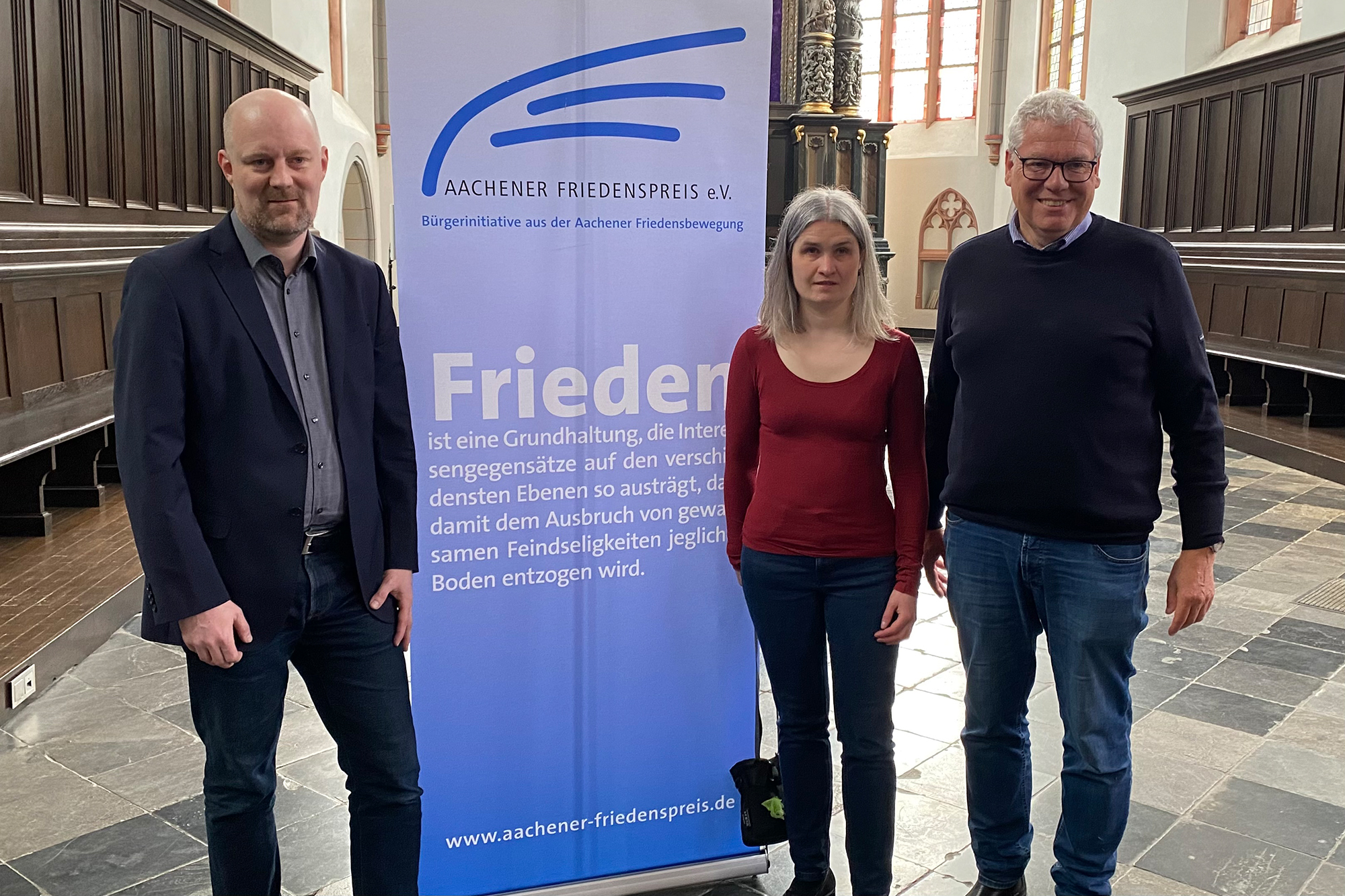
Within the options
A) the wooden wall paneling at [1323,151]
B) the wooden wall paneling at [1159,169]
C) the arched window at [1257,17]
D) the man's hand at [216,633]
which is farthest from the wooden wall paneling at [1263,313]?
the man's hand at [216,633]

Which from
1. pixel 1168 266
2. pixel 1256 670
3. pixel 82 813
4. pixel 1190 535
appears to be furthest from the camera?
pixel 1256 670

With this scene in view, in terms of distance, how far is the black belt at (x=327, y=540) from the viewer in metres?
1.76

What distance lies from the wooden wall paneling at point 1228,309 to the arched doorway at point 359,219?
10378 mm

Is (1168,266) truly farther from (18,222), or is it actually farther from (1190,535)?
(18,222)

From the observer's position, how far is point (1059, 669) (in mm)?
2111

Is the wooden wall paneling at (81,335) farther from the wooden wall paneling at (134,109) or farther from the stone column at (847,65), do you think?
the stone column at (847,65)

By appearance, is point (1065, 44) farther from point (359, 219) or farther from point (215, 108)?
point (215, 108)

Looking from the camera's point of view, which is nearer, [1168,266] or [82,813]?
[1168,266]

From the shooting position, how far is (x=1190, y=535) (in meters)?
2.09

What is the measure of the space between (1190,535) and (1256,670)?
2259 mm

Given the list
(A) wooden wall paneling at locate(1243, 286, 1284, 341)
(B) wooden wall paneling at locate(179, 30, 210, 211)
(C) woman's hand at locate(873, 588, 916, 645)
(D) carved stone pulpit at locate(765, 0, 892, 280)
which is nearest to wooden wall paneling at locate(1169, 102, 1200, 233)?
(A) wooden wall paneling at locate(1243, 286, 1284, 341)

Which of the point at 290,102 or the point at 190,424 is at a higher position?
the point at 290,102

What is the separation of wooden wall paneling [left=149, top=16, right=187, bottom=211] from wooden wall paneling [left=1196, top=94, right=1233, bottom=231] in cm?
866

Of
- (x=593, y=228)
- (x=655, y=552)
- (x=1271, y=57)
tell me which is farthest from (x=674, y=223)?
(x=1271, y=57)
